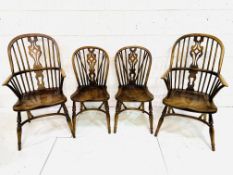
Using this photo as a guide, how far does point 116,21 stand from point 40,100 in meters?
1.12

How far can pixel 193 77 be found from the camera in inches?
79.7

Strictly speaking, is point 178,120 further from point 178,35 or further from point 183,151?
point 178,35

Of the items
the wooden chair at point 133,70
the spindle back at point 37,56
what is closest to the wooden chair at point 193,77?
the wooden chair at point 133,70

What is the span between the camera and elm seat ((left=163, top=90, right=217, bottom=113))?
1.70m

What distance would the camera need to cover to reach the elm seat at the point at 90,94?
187 centimetres

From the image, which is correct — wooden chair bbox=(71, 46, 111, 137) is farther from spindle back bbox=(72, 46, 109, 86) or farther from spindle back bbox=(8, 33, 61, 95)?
spindle back bbox=(8, 33, 61, 95)

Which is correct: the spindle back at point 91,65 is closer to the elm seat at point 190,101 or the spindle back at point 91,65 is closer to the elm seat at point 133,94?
the elm seat at point 133,94

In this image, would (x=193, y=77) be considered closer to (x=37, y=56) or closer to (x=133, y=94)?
(x=133, y=94)

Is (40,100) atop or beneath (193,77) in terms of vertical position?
beneath

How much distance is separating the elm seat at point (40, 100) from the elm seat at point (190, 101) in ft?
3.35

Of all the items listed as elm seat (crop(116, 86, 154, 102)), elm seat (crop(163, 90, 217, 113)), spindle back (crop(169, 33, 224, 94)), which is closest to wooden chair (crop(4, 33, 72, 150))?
elm seat (crop(116, 86, 154, 102))

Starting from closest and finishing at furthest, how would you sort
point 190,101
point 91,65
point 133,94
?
point 190,101 < point 133,94 < point 91,65

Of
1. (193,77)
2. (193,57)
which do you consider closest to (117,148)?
(193,77)

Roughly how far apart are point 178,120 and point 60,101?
4.39ft
